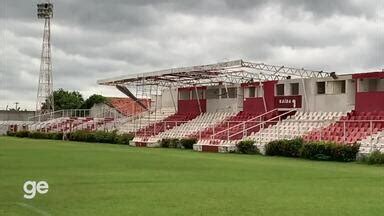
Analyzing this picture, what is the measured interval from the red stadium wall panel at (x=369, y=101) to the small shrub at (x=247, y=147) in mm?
7533

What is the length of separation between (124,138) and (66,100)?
6056cm

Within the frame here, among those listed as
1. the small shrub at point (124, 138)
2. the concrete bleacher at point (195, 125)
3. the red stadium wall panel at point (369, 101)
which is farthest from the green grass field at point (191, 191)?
the small shrub at point (124, 138)

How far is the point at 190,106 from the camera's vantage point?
5634 cm

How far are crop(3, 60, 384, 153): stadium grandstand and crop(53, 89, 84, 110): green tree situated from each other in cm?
4409

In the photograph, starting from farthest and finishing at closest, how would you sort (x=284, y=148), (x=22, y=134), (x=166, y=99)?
(x=22, y=134) → (x=166, y=99) → (x=284, y=148)

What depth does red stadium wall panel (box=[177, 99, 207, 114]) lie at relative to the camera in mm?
54594

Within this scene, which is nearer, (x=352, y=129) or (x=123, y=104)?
(x=352, y=129)

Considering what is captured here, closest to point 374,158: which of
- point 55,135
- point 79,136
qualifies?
point 79,136

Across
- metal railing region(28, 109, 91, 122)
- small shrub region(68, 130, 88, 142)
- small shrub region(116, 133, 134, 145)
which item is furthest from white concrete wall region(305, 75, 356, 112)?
metal railing region(28, 109, 91, 122)

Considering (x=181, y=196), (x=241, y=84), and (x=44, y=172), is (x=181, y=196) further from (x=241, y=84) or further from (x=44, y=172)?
(x=241, y=84)

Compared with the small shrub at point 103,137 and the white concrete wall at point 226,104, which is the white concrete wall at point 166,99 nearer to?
the white concrete wall at point 226,104

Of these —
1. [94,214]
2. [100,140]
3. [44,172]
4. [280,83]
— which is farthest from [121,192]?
[100,140]

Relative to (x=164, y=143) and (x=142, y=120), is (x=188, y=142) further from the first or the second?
(x=142, y=120)

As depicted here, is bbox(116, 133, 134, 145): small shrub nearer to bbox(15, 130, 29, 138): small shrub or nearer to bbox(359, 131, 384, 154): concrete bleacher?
bbox(15, 130, 29, 138): small shrub
